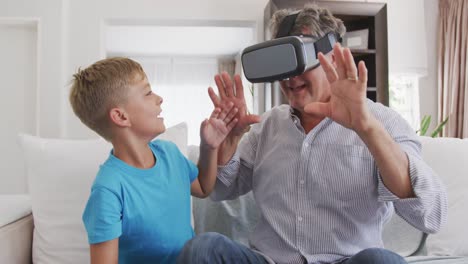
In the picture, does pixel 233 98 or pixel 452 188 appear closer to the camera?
pixel 233 98

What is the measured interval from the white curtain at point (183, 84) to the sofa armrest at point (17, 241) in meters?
5.62

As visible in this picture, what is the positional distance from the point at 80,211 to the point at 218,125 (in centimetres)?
51

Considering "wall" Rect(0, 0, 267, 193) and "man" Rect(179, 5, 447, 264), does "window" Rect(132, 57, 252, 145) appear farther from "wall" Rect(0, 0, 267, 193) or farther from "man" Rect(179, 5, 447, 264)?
"man" Rect(179, 5, 447, 264)

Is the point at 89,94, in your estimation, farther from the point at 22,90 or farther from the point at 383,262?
the point at 22,90

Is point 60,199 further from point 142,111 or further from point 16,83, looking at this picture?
point 16,83

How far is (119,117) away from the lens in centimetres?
99

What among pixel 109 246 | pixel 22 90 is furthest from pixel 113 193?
pixel 22 90

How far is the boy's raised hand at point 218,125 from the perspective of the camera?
1046 mm

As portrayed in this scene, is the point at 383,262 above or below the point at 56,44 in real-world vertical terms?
below

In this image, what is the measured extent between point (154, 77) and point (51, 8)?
359cm

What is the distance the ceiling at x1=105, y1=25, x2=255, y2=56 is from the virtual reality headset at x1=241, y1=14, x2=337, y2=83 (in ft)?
13.6

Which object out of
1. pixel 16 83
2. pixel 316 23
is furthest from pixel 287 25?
pixel 16 83

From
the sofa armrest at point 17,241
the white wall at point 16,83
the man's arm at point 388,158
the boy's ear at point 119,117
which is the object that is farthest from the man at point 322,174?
the white wall at point 16,83

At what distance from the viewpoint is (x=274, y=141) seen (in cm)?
111
